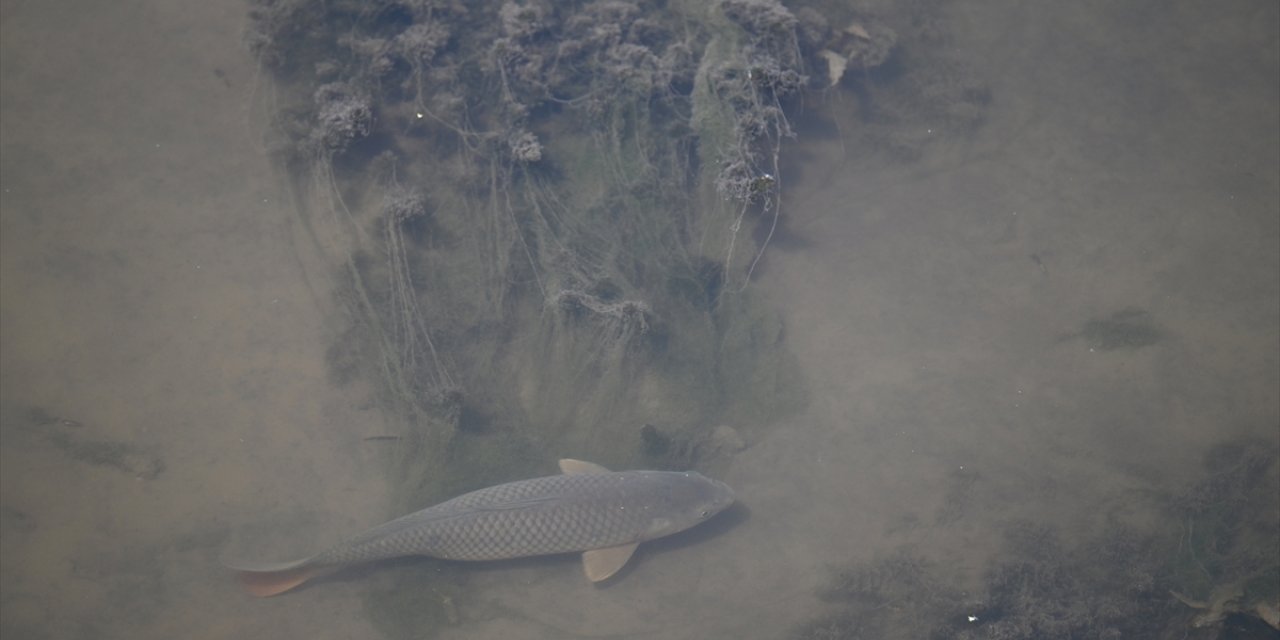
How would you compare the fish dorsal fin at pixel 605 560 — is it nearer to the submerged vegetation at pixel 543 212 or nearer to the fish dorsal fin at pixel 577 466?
the fish dorsal fin at pixel 577 466

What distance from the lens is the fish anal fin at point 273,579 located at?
18.5 ft

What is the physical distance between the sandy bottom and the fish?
31cm

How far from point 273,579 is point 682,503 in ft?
11.2

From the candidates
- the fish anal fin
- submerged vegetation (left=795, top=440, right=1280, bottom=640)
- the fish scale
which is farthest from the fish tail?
submerged vegetation (left=795, top=440, right=1280, bottom=640)

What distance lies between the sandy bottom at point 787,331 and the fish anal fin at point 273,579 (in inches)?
7.5

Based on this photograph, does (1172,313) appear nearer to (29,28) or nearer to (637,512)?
(637,512)

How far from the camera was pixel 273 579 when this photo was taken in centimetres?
564

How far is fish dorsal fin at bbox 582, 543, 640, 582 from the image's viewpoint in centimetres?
590

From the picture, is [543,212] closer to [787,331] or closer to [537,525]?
[787,331]

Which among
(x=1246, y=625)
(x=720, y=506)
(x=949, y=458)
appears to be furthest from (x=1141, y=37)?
(x=720, y=506)

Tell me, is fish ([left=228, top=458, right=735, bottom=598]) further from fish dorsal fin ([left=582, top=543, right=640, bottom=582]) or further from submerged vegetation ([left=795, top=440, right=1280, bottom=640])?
submerged vegetation ([left=795, top=440, right=1280, bottom=640])

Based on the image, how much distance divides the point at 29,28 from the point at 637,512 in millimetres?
7166

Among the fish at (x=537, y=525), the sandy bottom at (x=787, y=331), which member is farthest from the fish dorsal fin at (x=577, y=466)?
the sandy bottom at (x=787, y=331)

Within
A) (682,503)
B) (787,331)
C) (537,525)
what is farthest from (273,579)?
(787,331)
